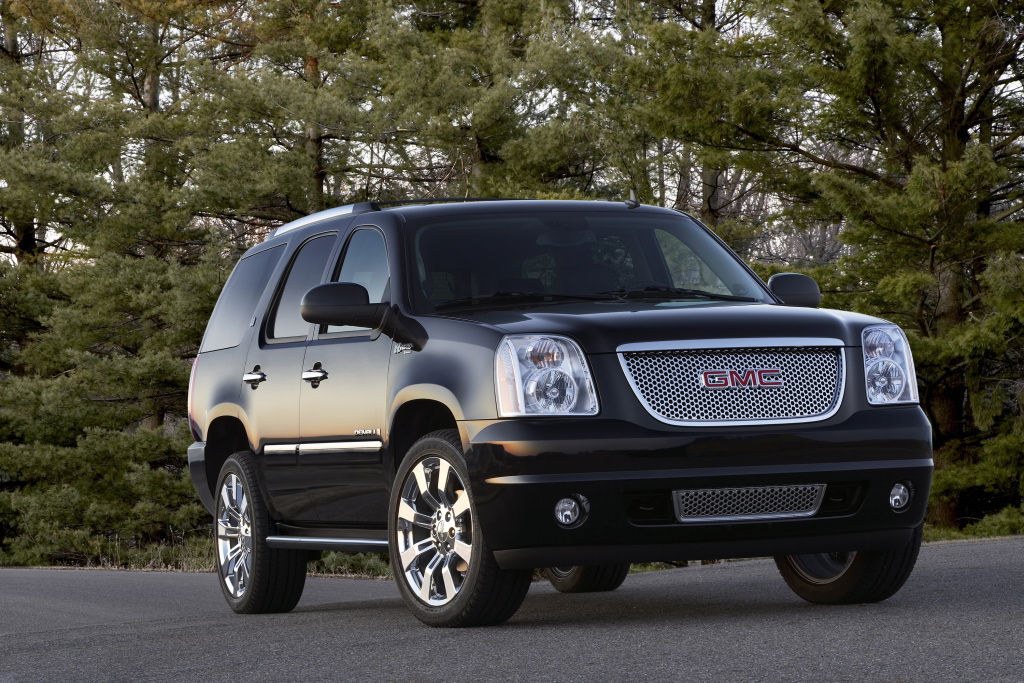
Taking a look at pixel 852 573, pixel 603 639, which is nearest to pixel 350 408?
pixel 603 639

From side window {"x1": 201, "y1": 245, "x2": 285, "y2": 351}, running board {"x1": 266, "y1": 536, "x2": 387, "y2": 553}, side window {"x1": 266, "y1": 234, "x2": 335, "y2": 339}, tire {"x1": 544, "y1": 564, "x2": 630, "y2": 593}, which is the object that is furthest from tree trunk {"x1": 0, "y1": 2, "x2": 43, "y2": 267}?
running board {"x1": 266, "y1": 536, "x2": 387, "y2": 553}

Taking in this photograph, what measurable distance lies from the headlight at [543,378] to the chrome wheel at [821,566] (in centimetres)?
193

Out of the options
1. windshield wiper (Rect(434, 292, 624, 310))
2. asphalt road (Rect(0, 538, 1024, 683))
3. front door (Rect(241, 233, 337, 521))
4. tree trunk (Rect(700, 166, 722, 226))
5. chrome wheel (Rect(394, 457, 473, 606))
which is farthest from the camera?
tree trunk (Rect(700, 166, 722, 226))

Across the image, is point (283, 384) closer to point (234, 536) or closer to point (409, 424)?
point (234, 536)

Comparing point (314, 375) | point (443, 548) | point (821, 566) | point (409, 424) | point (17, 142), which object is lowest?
point (821, 566)

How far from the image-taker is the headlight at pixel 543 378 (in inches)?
231

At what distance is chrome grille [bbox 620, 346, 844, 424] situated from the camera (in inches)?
234

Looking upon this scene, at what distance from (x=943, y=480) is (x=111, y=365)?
1804cm

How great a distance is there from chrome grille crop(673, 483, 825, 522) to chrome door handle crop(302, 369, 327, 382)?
220 centimetres

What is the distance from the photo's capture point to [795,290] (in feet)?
24.7

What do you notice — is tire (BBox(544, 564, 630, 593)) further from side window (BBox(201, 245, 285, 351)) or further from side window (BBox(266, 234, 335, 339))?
side window (BBox(201, 245, 285, 351))

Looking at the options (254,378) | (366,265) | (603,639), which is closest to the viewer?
(603,639)

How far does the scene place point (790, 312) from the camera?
21.1ft

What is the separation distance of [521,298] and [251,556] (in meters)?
2.45
